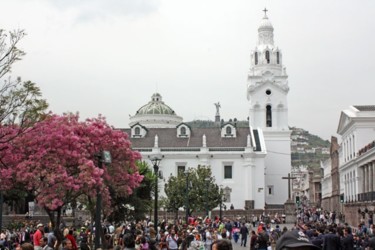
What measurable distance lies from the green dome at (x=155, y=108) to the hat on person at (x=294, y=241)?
84926mm

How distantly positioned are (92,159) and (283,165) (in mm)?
56078

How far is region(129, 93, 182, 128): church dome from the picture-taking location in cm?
8781

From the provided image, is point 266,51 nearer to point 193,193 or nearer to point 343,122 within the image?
point 343,122

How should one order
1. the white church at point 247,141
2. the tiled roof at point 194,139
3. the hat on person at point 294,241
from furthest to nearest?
1. the tiled roof at point 194,139
2. the white church at point 247,141
3. the hat on person at point 294,241

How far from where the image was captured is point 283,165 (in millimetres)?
80688

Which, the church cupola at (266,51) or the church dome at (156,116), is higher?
the church cupola at (266,51)

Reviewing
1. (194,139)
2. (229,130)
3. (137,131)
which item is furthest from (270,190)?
(137,131)

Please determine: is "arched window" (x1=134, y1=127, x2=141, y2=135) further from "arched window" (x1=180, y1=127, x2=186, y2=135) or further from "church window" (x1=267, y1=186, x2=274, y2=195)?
"church window" (x1=267, y1=186, x2=274, y2=195)

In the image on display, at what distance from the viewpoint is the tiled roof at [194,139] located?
7594 centimetres

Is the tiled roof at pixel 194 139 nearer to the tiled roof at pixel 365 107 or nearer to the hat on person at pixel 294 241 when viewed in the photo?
the tiled roof at pixel 365 107

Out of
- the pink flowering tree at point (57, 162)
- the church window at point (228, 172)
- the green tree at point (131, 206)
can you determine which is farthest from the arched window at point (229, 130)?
the pink flowering tree at point (57, 162)

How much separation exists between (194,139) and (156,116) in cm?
1254

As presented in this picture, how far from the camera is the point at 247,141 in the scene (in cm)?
7494

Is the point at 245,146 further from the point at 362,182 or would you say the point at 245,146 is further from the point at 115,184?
the point at 115,184
